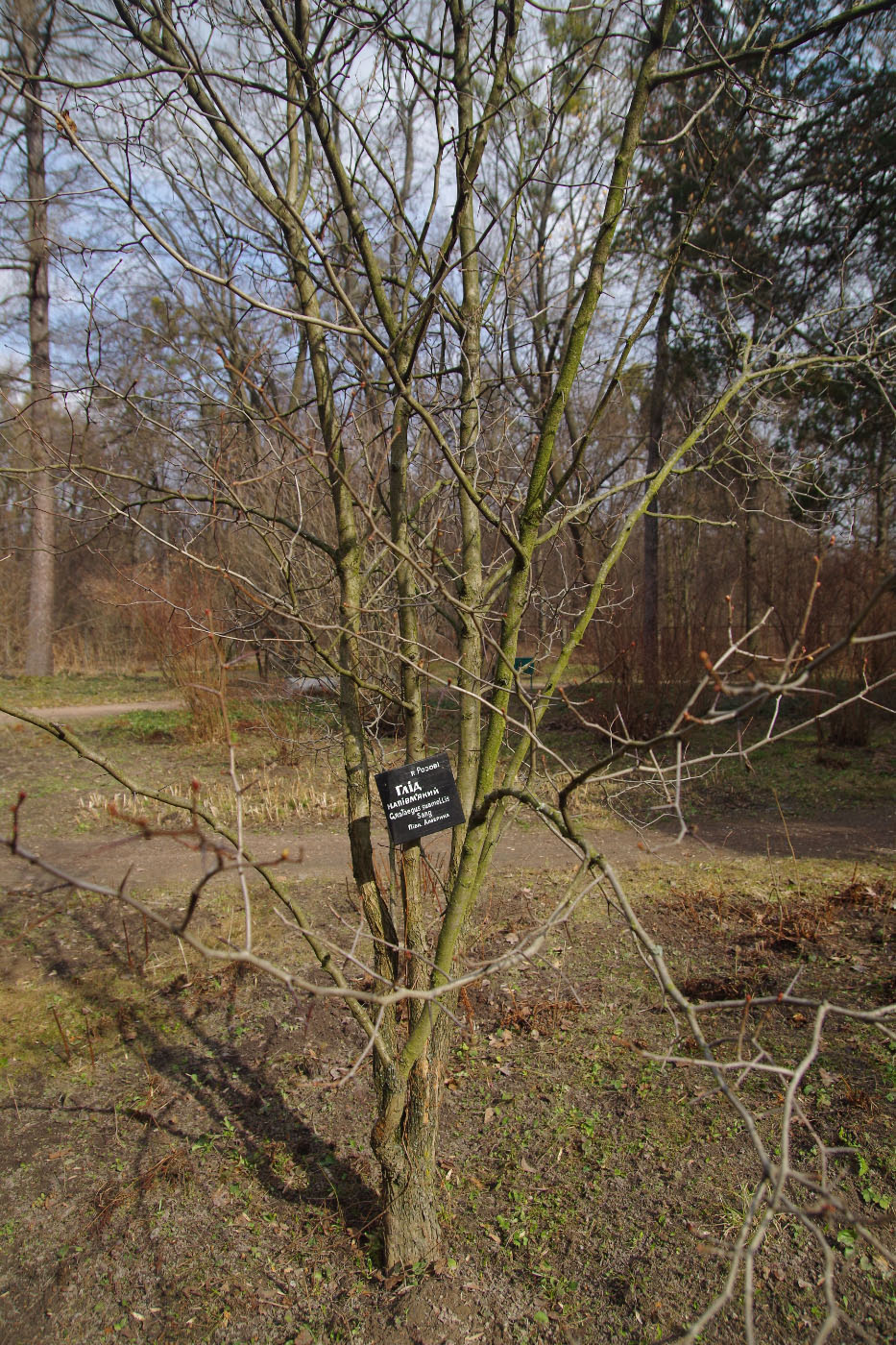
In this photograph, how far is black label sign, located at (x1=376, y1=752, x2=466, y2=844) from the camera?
7.38 ft

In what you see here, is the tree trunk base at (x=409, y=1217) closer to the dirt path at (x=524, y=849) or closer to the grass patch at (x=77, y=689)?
the dirt path at (x=524, y=849)

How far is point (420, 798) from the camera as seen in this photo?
2.27m

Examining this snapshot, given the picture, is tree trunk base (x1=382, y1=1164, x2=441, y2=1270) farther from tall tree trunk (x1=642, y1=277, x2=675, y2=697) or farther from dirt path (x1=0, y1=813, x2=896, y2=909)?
tall tree trunk (x1=642, y1=277, x2=675, y2=697)

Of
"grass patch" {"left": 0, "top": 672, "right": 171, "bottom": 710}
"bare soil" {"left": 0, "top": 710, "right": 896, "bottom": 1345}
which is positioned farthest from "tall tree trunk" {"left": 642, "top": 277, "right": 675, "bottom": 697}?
"grass patch" {"left": 0, "top": 672, "right": 171, "bottom": 710}

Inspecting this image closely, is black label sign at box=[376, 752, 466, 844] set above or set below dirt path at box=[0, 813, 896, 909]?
above

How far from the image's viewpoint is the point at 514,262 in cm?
317

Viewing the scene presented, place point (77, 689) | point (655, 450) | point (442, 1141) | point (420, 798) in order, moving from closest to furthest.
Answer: point (420, 798) < point (442, 1141) < point (655, 450) < point (77, 689)

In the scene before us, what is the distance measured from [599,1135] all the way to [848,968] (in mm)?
1559

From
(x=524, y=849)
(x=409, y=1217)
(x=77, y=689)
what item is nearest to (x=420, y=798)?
(x=409, y=1217)

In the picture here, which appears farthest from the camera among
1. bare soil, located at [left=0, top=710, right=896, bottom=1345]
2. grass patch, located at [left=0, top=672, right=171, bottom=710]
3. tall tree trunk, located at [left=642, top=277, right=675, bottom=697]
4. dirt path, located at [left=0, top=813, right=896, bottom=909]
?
grass patch, located at [left=0, top=672, right=171, bottom=710]

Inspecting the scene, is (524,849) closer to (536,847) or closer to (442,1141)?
(536,847)

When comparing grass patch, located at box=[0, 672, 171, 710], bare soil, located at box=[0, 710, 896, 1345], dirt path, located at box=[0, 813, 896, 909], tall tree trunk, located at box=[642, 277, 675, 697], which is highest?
tall tree trunk, located at box=[642, 277, 675, 697]

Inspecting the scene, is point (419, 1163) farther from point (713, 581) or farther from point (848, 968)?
point (713, 581)

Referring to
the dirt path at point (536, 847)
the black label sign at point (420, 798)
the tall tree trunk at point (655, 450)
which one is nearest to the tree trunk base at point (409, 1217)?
the black label sign at point (420, 798)
